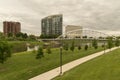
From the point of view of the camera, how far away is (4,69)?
29391mm

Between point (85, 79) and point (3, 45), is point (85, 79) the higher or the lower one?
the lower one

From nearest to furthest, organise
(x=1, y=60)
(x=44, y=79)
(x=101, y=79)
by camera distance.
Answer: (x=101, y=79) < (x=44, y=79) < (x=1, y=60)

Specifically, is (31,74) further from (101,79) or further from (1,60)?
(101,79)

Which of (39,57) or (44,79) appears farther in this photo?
(39,57)

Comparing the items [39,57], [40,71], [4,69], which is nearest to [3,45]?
[4,69]

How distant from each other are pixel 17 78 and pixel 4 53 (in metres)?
7.67

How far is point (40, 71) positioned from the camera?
26.0m

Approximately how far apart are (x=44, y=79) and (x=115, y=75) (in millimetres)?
6688

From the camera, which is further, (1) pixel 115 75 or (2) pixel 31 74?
(2) pixel 31 74

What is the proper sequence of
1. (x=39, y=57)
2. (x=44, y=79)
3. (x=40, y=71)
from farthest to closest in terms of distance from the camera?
(x=39, y=57) → (x=40, y=71) → (x=44, y=79)

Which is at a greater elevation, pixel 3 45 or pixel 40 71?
pixel 3 45

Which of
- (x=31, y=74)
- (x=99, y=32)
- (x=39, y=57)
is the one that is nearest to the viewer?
(x=31, y=74)

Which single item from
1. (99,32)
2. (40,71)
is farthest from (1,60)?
(99,32)

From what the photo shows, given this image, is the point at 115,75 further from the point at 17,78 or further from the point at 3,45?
the point at 3,45
